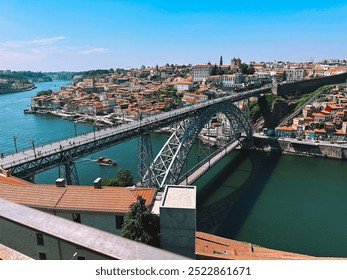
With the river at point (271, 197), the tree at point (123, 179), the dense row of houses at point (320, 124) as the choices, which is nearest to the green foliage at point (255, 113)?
the dense row of houses at point (320, 124)

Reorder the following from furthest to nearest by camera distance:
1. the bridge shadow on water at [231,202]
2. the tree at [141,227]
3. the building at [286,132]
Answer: the building at [286,132]
the bridge shadow on water at [231,202]
the tree at [141,227]

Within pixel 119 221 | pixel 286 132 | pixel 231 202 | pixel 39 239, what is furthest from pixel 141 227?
pixel 286 132

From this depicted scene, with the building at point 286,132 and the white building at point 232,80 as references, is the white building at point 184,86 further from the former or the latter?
the building at point 286,132

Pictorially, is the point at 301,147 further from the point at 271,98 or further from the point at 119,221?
the point at 119,221

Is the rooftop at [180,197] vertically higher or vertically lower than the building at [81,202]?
higher

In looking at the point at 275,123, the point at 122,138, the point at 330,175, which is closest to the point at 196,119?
the point at 122,138

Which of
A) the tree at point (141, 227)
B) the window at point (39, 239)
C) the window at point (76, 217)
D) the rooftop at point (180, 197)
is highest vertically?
the window at point (39, 239)

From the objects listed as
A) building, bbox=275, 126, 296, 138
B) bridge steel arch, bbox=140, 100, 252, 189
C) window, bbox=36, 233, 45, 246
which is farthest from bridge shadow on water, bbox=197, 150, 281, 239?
window, bbox=36, 233, 45, 246
